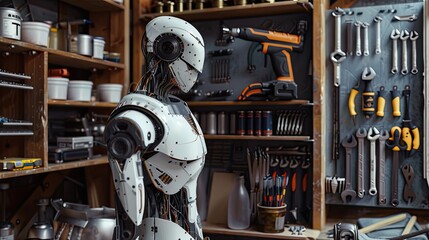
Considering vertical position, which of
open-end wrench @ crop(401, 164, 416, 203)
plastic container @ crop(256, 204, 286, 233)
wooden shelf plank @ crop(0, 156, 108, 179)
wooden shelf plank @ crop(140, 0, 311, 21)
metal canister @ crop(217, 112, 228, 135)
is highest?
wooden shelf plank @ crop(140, 0, 311, 21)

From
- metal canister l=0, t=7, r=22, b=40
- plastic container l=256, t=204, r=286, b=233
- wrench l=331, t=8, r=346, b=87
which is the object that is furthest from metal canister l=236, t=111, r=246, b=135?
metal canister l=0, t=7, r=22, b=40

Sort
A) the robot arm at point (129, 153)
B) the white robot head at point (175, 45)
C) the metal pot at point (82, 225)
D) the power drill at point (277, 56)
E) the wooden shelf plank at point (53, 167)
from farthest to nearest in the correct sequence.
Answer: the power drill at point (277, 56) < the metal pot at point (82, 225) < the wooden shelf plank at point (53, 167) < the white robot head at point (175, 45) < the robot arm at point (129, 153)

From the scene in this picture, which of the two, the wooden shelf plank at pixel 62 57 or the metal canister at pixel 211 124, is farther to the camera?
the metal canister at pixel 211 124

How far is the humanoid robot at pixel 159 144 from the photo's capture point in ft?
5.31

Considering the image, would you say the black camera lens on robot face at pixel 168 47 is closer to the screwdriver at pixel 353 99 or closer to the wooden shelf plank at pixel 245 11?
the wooden shelf plank at pixel 245 11

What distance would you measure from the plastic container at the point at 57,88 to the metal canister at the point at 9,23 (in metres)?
0.36

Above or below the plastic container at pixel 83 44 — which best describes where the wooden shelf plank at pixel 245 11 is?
above

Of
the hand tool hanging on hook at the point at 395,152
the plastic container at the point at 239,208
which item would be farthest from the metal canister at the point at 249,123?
the hand tool hanging on hook at the point at 395,152

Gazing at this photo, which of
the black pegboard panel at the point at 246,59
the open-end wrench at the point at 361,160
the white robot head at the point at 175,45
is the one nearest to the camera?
the white robot head at the point at 175,45

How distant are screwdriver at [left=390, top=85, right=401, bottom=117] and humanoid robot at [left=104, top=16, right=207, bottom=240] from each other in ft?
4.55

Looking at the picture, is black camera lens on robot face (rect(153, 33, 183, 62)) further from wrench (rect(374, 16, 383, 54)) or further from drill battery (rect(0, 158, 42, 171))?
wrench (rect(374, 16, 383, 54))

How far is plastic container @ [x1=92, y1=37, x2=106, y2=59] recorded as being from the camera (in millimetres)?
2750

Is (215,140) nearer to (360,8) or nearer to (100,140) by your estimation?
(100,140)

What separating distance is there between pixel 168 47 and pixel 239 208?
1312mm
